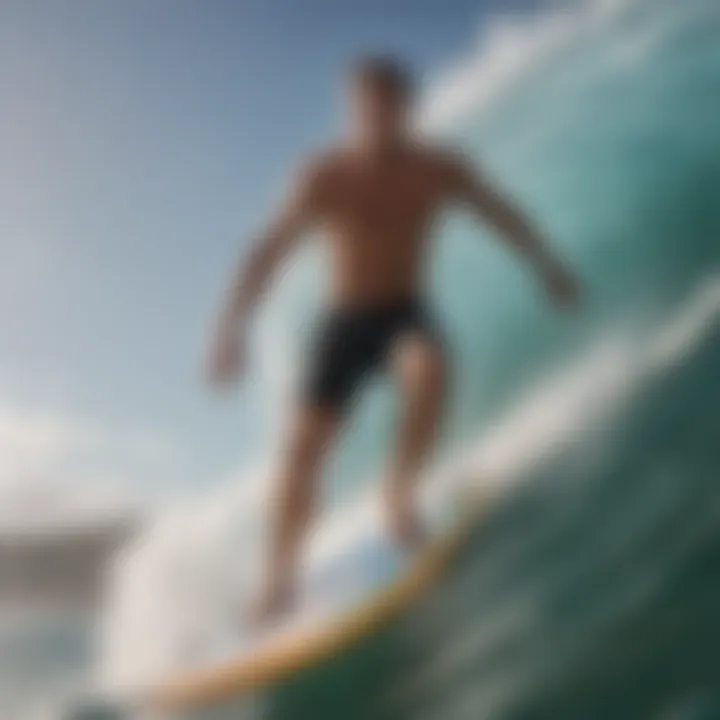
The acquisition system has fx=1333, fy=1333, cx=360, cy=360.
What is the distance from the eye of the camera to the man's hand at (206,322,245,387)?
3.87 ft

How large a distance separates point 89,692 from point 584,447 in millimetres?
468

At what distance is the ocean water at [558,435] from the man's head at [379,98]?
3cm

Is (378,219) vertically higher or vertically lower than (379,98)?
lower

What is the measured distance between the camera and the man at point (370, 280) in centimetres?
115

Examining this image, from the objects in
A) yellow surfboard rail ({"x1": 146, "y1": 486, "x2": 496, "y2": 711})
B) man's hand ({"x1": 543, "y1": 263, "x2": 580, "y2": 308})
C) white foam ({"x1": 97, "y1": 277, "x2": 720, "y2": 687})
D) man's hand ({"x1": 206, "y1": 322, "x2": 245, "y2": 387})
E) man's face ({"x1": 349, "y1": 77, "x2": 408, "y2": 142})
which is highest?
man's face ({"x1": 349, "y1": 77, "x2": 408, "y2": 142})

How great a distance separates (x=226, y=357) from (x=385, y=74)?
1.01ft

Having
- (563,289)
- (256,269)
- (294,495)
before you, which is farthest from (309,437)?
(563,289)

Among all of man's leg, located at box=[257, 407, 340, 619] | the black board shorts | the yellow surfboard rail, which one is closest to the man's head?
the black board shorts

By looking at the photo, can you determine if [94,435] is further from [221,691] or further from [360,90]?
[360,90]

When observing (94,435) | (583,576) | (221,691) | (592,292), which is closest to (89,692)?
(221,691)

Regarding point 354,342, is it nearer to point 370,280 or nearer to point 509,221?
point 370,280

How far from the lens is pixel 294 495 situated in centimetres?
115

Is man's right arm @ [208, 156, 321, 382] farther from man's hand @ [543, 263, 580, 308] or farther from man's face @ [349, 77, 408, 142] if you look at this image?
man's hand @ [543, 263, 580, 308]

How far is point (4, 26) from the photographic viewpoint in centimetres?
125
